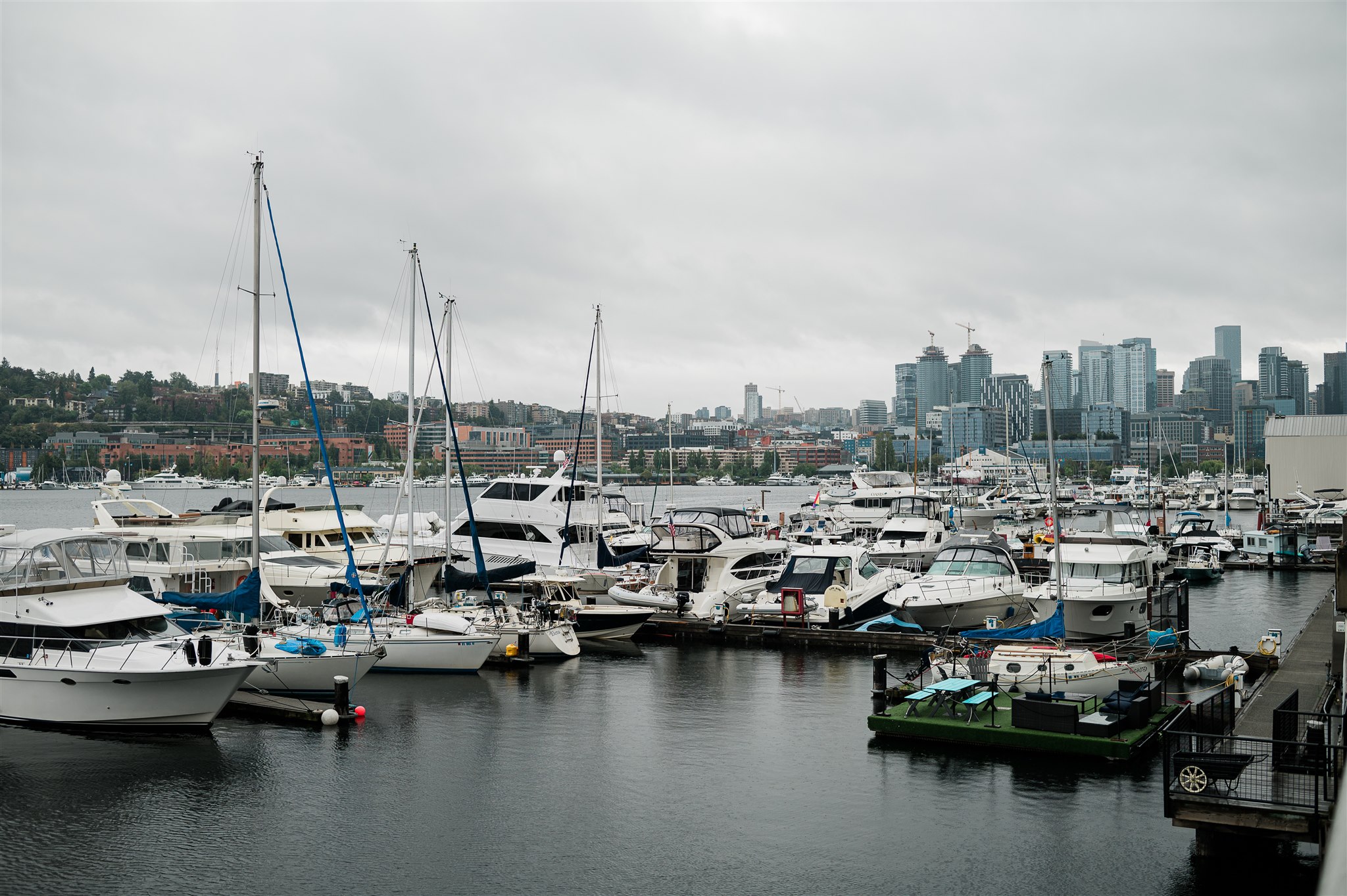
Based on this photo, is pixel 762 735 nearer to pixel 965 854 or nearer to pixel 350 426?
pixel 965 854

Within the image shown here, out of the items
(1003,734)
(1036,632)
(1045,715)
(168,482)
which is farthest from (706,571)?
(168,482)

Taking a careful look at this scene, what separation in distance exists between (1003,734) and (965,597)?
38.8 feet

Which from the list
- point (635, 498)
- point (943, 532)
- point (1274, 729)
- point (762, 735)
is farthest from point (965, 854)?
point (635, 498)

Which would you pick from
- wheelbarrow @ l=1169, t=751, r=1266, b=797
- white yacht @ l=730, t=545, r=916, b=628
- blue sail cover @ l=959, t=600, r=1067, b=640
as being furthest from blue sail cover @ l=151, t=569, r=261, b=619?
wheelbarrow @ l=1169, t=751, r=1266, b=797

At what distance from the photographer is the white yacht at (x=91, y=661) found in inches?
795

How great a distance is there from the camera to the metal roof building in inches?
3492

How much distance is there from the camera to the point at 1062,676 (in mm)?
20984

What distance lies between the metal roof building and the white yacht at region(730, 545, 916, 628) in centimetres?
6971

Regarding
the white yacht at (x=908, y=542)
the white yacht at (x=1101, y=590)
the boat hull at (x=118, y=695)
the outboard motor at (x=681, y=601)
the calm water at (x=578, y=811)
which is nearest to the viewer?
the calm water at (x=578, y=811)

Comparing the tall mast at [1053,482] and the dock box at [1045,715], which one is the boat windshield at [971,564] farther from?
the dock box at [1045,715]

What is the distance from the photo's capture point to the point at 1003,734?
756 inches

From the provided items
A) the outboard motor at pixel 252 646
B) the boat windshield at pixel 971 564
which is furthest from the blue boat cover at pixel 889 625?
the outboard motor at pixel 252 646

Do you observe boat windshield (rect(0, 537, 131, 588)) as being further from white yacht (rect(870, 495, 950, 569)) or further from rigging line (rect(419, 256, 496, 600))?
white yacht (rect(870, 495, 950, 569))

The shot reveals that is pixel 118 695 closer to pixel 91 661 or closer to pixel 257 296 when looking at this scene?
pixel 91 661
